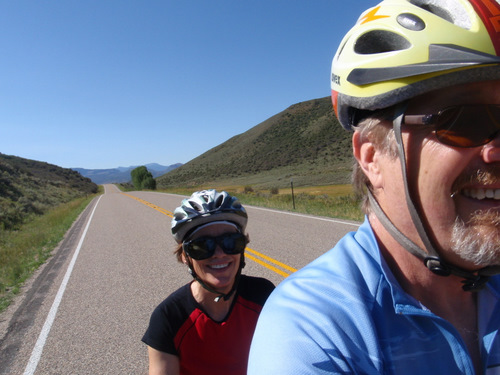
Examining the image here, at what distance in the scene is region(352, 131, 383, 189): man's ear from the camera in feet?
4.37

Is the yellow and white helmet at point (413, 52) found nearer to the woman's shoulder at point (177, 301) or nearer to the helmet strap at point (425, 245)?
the helmet strap at point (425, 245)

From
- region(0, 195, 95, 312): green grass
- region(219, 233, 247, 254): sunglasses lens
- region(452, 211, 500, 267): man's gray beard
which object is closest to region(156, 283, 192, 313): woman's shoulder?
region(219, 233, 247, 254): sunglasses lens

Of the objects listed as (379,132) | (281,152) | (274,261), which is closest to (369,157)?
(379,132)

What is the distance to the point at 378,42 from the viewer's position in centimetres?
145

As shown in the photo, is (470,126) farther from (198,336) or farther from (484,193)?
(198,336)

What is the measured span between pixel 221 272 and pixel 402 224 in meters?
1.54

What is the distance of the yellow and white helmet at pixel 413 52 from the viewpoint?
1169 millimetres

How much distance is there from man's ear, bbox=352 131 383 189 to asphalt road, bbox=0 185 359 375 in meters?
3.37

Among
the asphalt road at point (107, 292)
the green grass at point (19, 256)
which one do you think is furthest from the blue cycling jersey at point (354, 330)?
the green grass at point (19, 256)

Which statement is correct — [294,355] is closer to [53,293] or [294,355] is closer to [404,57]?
[404,57]

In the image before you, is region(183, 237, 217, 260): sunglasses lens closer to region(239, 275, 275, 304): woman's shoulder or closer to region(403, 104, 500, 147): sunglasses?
region(239, 275, 275, 304): woman's shoulder

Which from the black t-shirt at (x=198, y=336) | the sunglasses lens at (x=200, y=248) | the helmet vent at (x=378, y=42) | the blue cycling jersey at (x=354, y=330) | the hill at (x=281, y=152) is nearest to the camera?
the blue cycling jersey at (x=354, y=330)

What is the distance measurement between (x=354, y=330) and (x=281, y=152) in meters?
87.5

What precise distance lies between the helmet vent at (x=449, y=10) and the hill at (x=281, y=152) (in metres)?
59.0
